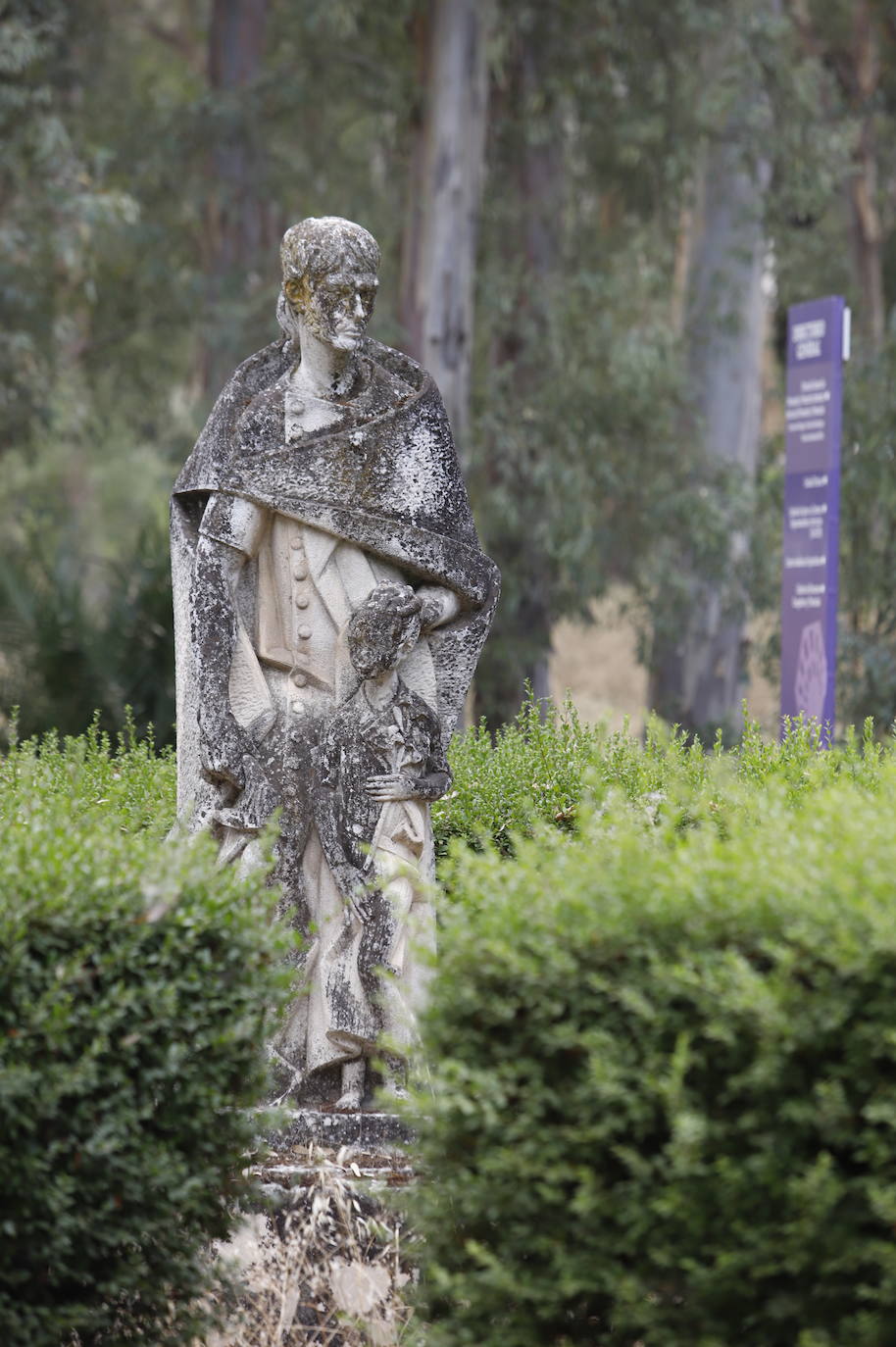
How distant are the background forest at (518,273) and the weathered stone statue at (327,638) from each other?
8.75 m

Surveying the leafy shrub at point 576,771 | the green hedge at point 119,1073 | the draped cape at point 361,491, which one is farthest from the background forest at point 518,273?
the green hedge at point 119,1073

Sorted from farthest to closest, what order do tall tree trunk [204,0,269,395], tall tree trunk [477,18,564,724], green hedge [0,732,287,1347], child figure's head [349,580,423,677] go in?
tall tree trunk [204,0,269,395]
tall tree trunk [477,18,564,724]
child figure's head [349,580,423,677]
green hedge [0,732,287,1347]

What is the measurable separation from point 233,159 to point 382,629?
16.3 meters

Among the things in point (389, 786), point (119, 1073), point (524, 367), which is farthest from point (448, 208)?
point (119, 1073)

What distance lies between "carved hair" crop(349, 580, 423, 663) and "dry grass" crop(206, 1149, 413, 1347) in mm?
1536

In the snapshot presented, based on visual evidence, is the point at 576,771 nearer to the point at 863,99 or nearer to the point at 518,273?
the point at 518,273

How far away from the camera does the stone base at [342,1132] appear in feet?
18.4

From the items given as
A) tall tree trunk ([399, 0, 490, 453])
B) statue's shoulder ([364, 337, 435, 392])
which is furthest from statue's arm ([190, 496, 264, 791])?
tall tree trunk ([399, 0, 490, 453])

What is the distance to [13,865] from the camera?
4.42 meters

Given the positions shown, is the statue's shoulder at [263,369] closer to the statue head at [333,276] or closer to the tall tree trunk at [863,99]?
the statue head at [333,276]

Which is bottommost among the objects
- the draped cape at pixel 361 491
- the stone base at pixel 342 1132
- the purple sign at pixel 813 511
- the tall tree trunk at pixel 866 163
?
the stone base at pixel 342 1132

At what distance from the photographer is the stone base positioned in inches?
221

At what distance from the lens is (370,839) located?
577 cm

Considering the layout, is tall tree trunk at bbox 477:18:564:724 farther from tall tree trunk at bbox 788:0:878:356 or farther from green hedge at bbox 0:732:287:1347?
green hedge at bbox 0:732:287:1347
